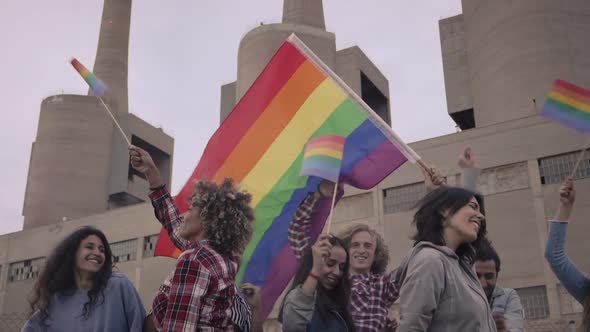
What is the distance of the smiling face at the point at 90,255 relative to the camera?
4.35m

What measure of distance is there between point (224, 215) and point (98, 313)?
3.66 ft

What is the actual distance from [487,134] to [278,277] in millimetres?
26561

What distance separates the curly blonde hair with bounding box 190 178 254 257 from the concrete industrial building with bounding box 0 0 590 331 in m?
15.8

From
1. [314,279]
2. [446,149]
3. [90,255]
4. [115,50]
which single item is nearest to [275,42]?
[446,149]

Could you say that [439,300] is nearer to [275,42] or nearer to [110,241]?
[275,42]

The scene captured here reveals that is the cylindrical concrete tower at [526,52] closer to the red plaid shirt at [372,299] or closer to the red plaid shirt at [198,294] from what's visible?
the red plaid shirt at [372,299]

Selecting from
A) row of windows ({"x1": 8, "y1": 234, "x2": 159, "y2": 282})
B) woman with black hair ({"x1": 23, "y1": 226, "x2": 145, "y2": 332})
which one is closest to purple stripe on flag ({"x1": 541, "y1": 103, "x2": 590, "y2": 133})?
woman with black hair ({"x1": 23, "y1": 226, "x2": 145, "y2": 332})

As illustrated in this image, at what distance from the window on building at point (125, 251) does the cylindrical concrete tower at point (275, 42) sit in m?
11.8

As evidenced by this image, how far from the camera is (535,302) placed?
27.5m

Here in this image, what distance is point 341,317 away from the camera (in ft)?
14.3

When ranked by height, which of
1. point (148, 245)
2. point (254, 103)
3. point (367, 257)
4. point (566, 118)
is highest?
point (148, 245)

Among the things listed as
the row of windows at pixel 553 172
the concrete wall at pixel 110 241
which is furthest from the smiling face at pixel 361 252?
the concrete wall at pixel 110 241

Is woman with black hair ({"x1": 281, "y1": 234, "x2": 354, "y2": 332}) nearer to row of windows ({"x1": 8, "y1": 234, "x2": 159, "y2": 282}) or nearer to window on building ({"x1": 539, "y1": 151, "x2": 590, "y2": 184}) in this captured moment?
window on building ({"x1": 539, "y1": 151, "x2": 590, "y2": 184})

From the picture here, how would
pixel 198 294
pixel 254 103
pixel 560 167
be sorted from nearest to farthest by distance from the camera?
pixel 198 294 < pixel 254 103 < pixel 560 167
